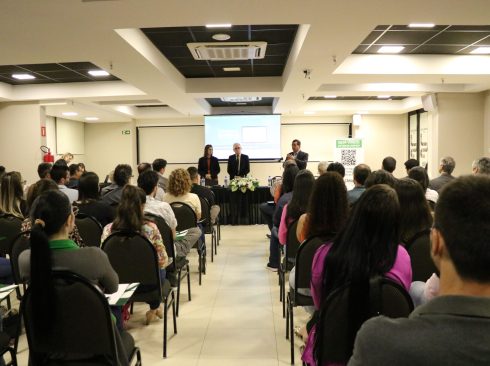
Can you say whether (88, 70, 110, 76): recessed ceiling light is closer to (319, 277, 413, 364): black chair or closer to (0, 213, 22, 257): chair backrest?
(0, 213, 22, 257): chair backrest

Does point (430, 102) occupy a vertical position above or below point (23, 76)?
below

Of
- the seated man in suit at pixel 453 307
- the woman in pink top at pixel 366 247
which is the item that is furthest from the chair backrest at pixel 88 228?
the seated man in suit at pixel 453 307

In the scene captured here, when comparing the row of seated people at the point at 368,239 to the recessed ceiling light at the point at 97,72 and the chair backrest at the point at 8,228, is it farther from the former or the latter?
the recessed ceiling light at the point at 97,72

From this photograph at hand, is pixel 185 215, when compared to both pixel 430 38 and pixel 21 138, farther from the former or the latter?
pixel 21 138

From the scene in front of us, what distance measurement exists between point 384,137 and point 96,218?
10905mm

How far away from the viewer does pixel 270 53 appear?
20.8 feet

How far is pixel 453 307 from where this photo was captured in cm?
80

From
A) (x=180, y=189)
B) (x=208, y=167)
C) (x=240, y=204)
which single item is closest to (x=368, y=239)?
(x=180, y=189)

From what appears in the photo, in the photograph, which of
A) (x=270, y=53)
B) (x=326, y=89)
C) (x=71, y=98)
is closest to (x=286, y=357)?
(x=270, y=53)

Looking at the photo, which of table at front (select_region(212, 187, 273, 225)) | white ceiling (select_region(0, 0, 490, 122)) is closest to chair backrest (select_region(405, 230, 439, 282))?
white ceiling (select_region(0, 0, 490, 122))

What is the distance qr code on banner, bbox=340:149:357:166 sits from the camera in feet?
36.5

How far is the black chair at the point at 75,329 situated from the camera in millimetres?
1679

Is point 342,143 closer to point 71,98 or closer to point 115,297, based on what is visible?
point 71,98

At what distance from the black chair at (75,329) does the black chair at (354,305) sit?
2.89 ft
